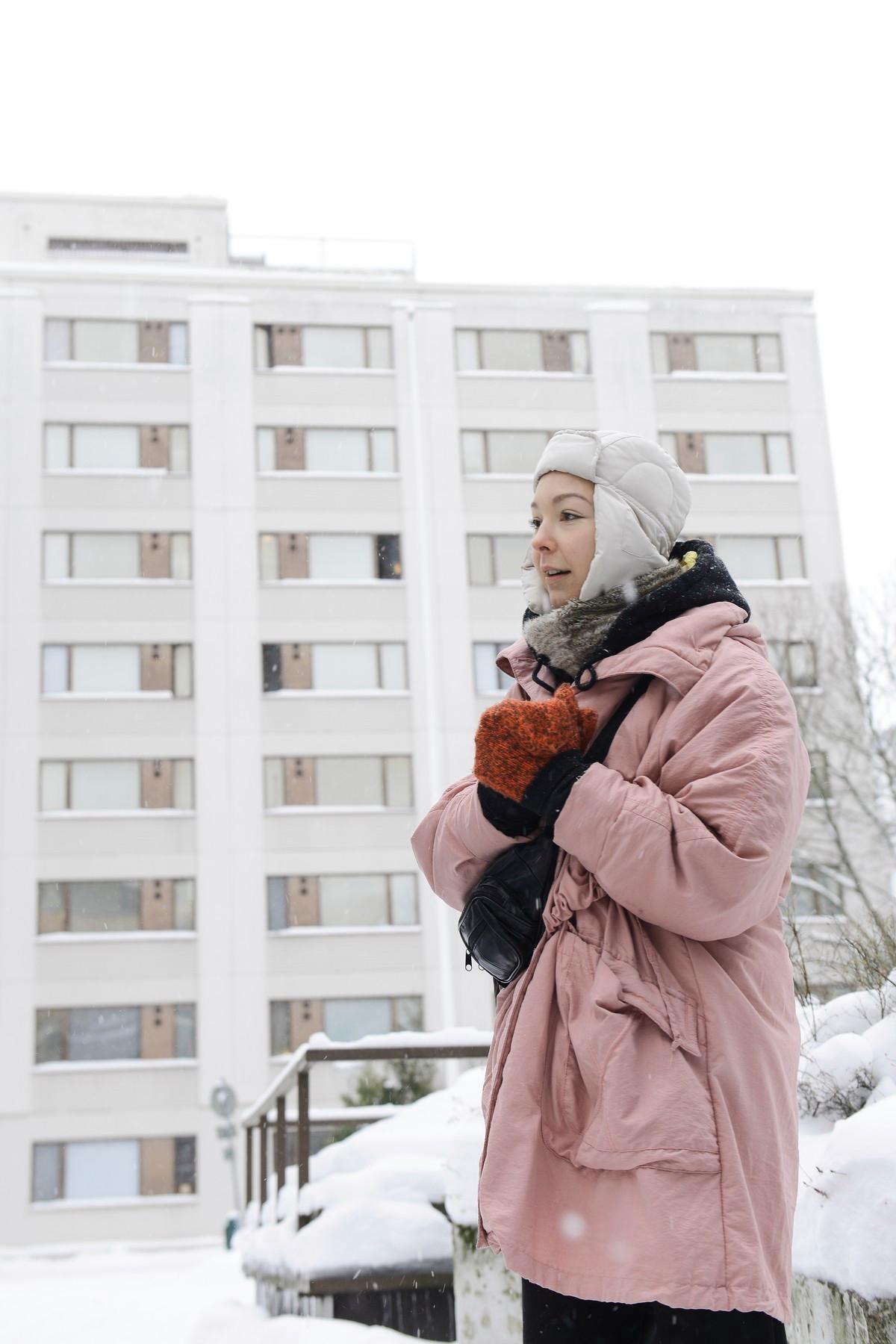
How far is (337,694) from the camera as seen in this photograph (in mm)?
32750

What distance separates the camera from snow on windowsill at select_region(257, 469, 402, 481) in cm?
3406

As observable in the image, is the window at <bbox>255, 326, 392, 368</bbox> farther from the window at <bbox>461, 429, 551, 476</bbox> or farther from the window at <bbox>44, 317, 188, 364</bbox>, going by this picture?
the window at <bbox>461, 429, 551, 476</bbox>

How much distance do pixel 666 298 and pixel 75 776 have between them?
19.9 metres

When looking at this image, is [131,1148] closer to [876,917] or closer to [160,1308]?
[160,1308]

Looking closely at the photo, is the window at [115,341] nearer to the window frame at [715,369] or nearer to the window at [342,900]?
the window frame at [715,369]

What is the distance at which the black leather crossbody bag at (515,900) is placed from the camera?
1.91 metres

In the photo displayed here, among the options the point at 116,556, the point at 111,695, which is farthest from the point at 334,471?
the point at 111,695

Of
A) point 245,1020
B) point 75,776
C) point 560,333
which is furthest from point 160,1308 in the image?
point 560,333

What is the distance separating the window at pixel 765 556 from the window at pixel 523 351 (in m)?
6.05

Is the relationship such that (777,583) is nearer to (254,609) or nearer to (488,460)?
(488,460)

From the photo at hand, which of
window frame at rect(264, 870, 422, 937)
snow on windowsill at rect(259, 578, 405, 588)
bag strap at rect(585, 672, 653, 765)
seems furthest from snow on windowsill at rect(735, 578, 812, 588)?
bag strap at rect(585, 672, 653, 765)

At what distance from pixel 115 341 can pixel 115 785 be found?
11.5 meters

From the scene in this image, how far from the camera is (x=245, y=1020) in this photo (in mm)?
30312

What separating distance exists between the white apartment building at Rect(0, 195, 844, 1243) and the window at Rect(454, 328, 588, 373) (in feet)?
0.30
